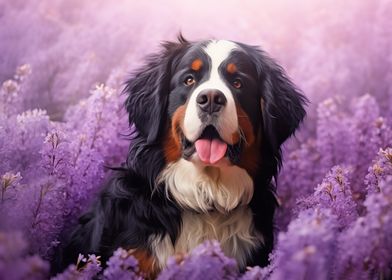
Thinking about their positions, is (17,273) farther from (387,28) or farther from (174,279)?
(387,28)

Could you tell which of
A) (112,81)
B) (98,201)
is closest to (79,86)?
(112,81)

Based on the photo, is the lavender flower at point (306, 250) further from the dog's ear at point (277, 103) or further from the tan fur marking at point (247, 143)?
the dog's ear at point (277, 103)

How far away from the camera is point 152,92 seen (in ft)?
9.86

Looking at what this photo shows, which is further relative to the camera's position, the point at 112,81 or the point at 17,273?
the point at 112,81

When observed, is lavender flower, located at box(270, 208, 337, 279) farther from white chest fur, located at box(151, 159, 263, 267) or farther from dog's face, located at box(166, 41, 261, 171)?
white chest fur, located at box(151, 159, 263, 267)

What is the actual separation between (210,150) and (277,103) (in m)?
0.49

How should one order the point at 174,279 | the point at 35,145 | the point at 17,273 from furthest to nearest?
the point at 35,145 → the point at 174,279 → the point at 17,273

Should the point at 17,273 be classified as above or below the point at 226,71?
below

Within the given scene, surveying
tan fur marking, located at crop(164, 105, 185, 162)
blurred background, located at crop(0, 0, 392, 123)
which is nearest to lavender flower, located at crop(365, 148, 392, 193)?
tan fur marking, located at crop(164, 105, 185, 162)

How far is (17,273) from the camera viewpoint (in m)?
1.61

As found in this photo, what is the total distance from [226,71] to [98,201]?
922 millimetres

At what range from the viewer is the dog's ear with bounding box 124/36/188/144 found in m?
2.91

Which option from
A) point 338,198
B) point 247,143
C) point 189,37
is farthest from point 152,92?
point 189,37

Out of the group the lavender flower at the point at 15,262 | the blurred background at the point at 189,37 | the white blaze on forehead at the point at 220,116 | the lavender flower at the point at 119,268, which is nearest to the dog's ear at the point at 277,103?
the white blaze on forehead at the point at 220,116
